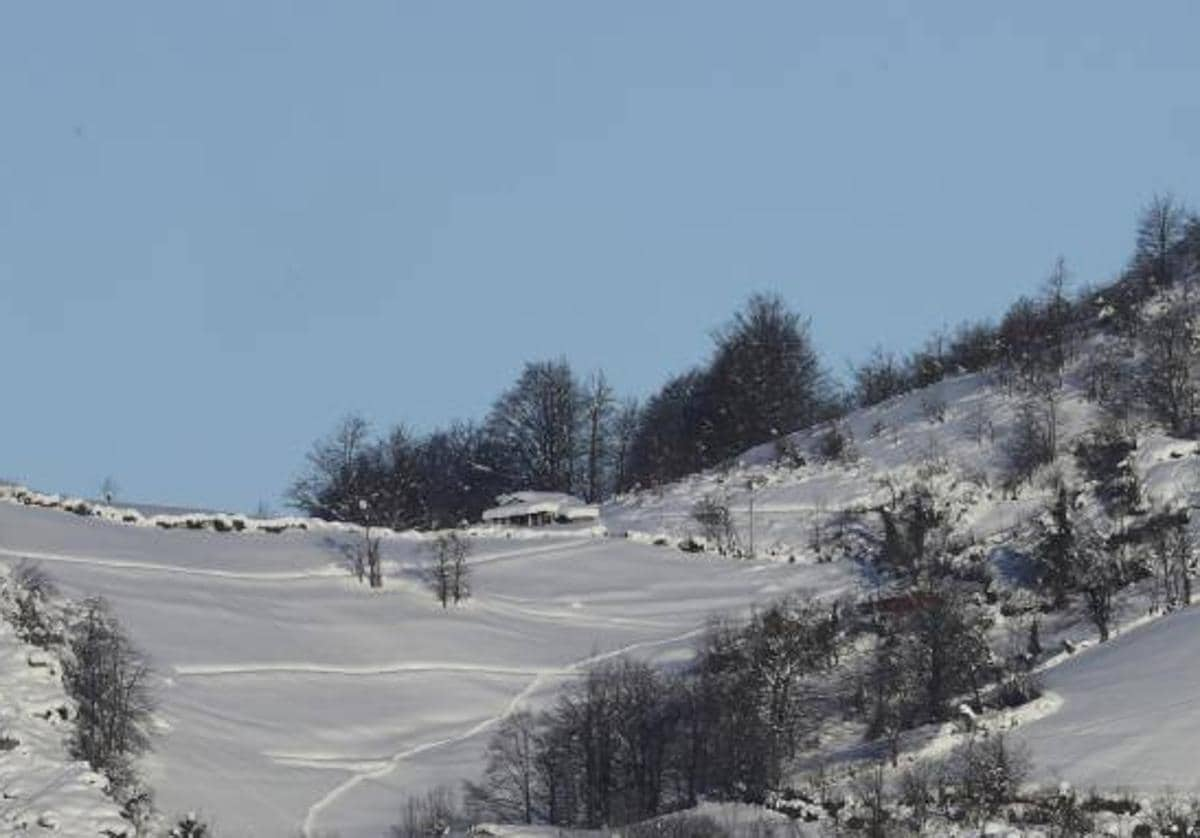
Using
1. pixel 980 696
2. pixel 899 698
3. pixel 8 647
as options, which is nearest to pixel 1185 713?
pixel 980 696

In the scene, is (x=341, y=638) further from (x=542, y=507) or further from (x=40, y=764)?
(x=542, y=507)

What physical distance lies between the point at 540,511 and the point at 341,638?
22.2 metres

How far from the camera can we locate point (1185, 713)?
2067 inches

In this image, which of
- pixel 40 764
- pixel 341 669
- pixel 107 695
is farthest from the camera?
pixel 341 669

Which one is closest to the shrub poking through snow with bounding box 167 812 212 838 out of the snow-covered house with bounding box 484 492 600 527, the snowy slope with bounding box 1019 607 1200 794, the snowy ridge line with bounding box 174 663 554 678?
the snowy ridge line with bounding box 174 663 554 678

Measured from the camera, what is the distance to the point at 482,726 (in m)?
65.6

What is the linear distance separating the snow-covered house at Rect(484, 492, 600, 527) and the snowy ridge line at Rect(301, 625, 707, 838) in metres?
17.7

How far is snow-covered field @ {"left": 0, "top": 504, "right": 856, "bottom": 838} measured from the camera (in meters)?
58.8

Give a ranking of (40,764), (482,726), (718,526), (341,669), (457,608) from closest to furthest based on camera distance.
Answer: (40,764) → (482,726) → (341,669) → (457,608) → (718,526)

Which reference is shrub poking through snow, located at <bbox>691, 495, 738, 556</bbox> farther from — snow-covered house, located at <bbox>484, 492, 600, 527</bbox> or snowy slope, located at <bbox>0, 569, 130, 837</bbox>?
snowy slope, located at <bbox>0, 569, 130, 837</bbox>

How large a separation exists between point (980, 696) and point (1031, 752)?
23.4 feet

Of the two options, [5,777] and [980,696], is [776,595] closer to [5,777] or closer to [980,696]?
[980,696]

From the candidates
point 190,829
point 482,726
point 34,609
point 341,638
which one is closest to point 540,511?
point 341,638

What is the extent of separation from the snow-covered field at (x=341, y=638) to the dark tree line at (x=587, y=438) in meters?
22.6
